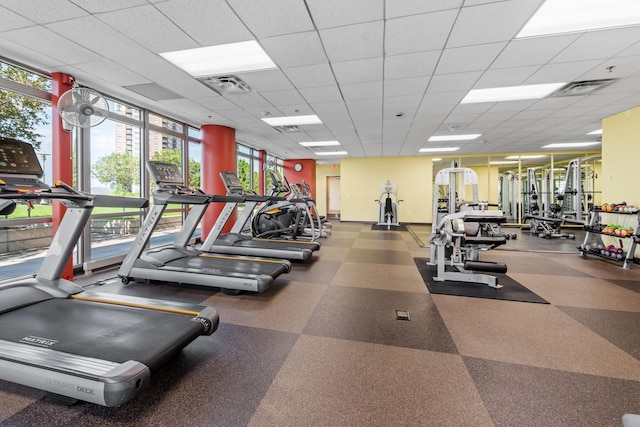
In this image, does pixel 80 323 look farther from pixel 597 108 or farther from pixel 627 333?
pixel 597 108

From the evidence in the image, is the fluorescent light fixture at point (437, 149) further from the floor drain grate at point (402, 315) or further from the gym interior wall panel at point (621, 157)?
the floor drain grate at point (402, 315)

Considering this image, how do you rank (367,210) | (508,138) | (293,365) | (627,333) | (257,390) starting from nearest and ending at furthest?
(257,390) < (293,365) < (627,333) < (508,138) < (367,210)

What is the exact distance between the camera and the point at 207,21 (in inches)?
108

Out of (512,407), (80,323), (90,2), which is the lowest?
(512,407)

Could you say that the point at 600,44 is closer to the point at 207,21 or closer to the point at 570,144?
the point at 207,21

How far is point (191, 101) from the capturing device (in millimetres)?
5074

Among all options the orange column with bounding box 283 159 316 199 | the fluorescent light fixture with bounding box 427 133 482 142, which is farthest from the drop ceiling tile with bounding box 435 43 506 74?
the orange column with bounding box 283 159 316 199

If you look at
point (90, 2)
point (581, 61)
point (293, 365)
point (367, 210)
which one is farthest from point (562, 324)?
point (367, 210)

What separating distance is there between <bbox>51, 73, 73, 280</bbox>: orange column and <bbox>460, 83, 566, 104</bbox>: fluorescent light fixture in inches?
233

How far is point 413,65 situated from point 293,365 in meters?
3.61

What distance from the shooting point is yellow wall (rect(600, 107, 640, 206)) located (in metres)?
Result: 5.20

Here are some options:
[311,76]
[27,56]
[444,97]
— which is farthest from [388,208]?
[27,56]

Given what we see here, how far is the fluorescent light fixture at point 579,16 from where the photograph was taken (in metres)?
2.54

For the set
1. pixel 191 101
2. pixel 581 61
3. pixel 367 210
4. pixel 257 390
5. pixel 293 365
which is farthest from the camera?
pixel 367 210
